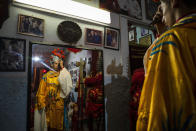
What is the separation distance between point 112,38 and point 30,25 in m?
0.91

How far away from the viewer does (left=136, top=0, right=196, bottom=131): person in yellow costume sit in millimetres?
427

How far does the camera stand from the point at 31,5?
3.94 feet

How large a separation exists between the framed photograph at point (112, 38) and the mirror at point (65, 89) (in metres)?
0.17

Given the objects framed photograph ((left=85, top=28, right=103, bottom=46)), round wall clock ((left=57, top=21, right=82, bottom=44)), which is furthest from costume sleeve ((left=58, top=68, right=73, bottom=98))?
framed photograph ((left=85, top=28, right=103, bottom=46))

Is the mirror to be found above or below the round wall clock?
below

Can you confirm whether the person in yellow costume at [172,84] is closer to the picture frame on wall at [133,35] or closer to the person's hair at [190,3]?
the person's hair at [190,3]

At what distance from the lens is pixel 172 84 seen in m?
0.46

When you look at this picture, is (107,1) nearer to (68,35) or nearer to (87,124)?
(68,35)

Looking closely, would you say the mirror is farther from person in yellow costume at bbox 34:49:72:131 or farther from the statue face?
the statue face

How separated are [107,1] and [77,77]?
3.31ft

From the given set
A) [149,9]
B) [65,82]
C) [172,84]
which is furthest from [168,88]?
[149,9]

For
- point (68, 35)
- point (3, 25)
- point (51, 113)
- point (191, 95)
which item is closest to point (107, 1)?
point (68, 35)

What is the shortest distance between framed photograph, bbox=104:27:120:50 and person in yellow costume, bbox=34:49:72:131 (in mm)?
604

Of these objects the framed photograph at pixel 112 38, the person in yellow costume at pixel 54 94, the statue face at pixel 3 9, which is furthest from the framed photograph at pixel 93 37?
the statue face at pixel 3 9
